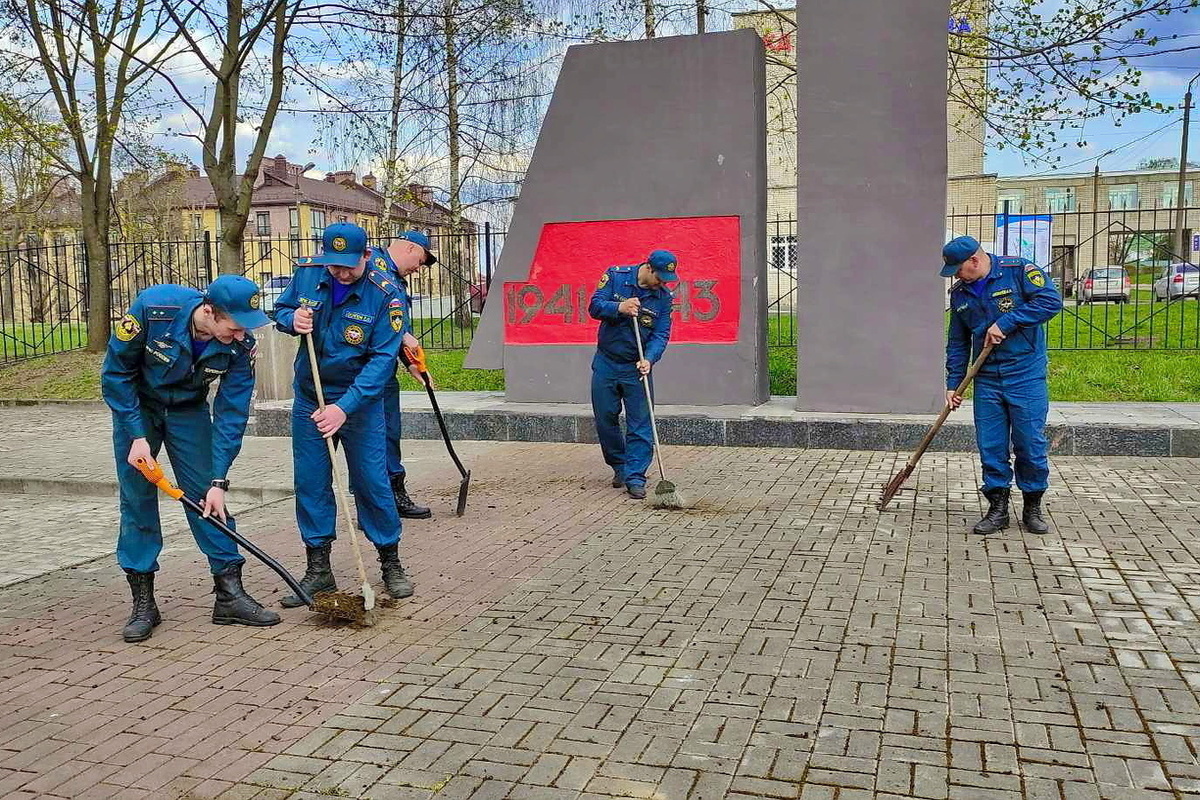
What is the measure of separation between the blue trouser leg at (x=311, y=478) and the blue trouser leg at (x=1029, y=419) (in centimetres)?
410

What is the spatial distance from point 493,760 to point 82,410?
13115mm

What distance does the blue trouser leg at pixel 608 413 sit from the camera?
813 centimetres

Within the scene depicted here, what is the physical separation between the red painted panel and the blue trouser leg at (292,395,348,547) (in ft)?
19.5

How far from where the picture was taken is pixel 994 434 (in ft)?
21.4

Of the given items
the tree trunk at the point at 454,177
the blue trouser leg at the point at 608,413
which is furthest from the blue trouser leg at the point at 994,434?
the tree trunk at the point at 454,177

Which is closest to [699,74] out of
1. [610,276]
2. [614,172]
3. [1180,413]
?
[614,172]

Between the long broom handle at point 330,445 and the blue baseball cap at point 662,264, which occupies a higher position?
the blue baseball cap at point 662,264

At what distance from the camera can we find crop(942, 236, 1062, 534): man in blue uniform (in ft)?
20.8

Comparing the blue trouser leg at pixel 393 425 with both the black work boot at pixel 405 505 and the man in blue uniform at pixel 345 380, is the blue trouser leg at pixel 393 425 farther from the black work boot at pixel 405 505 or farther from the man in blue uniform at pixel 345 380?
the man in blue uniform at pixel 345 380

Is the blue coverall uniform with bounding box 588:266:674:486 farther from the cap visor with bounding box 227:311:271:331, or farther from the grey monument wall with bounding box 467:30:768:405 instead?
the cap visor with bounding box 227:311:271:331

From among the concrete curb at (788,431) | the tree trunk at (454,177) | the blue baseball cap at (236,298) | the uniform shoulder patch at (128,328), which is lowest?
the concrete curb at (788,431)

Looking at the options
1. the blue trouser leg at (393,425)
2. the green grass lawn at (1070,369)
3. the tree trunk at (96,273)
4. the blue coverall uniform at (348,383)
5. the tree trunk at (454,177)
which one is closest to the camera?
the blue coverall uniform at (348,383)

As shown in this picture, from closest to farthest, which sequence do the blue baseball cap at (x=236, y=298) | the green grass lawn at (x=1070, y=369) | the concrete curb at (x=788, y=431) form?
the blue baseball cap at (x=236, y=298) < the concrete curb at (x=788, y=431) < the green grass lawn at (x=1070, y=369)

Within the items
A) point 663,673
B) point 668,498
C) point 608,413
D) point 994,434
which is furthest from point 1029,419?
point 663,673
